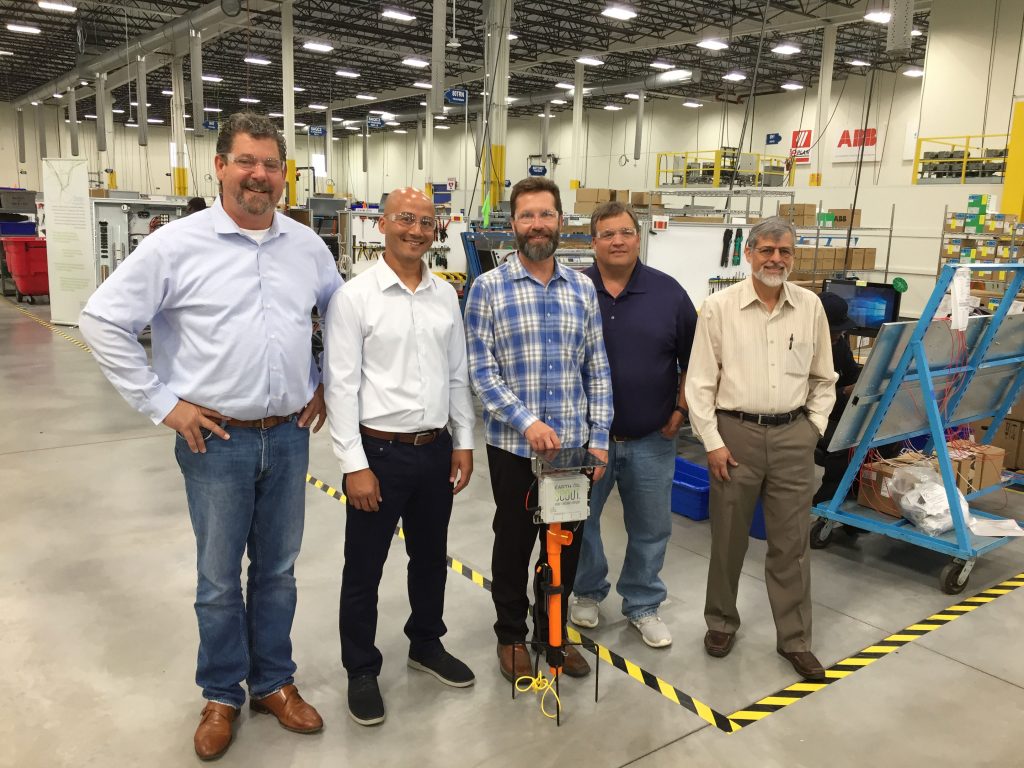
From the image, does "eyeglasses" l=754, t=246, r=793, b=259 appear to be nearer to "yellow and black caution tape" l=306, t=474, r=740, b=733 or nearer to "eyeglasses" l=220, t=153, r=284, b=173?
"yellow and black caution tape" l=306, t=474, r=740, b=733

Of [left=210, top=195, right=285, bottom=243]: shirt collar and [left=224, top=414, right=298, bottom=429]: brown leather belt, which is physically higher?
[left=210, top=195, right=285, bottom=243]: shirt collar

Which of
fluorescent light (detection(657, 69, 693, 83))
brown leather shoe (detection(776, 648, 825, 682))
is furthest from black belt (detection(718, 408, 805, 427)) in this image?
fluorescent light (detection(657, 69, 693, 83))

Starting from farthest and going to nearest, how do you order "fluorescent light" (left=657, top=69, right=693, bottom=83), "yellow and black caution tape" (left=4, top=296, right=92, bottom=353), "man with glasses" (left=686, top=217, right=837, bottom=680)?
"fluorescent light" (left=657, top=69, right=693, bottom=83) < "yellow and black caution tape" (left=4, top=296, right=92, bottom=353) < "man with glasses" (left=686, top=217, right=837, bottom=680)

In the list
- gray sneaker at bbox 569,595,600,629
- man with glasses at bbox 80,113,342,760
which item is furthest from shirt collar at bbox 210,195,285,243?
gray sneaker at bbox 569,595,600,629

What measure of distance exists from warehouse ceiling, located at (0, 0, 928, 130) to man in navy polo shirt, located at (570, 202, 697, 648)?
491 inches

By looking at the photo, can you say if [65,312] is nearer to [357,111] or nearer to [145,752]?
[145,752]

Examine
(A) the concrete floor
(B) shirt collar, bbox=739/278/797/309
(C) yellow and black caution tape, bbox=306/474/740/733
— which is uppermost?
(B) shirt collar, bbox=739/278/797/309

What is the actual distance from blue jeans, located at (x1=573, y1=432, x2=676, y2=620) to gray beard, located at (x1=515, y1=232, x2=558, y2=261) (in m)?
0.82

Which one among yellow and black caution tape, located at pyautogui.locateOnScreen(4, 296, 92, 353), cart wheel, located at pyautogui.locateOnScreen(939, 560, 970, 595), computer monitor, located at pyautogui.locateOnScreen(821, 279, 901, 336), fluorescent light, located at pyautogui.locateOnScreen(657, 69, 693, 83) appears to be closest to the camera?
cart wheel, located at pyautogui.locateOnScreen(939, 560, 970, 595)

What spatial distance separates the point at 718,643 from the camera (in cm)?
312

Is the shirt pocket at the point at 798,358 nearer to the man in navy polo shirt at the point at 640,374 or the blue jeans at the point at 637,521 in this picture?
the man in navy polo shirt at the point at 640,374

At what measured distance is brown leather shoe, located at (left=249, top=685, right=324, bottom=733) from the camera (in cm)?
257

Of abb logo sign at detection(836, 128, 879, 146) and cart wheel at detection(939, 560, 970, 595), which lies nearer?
cart wheel at detection(939, 560, 970, 595)

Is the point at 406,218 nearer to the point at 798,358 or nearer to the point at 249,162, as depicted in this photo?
the point at 249,162
